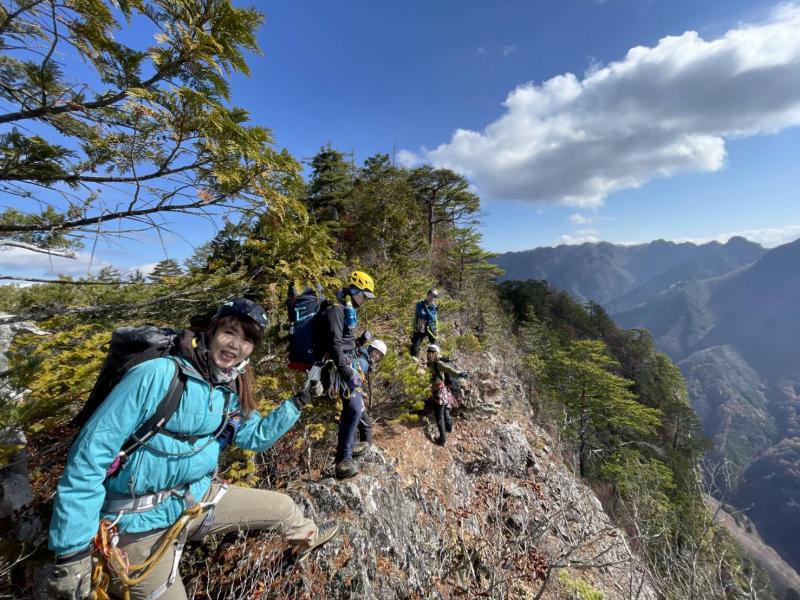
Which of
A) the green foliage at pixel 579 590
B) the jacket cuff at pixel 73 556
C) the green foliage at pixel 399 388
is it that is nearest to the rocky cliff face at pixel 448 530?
the green foliage at pixel 579 590

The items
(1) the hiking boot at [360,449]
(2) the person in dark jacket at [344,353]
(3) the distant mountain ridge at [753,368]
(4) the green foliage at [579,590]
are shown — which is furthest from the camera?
(3) the distant mountain ridge at [753,368]

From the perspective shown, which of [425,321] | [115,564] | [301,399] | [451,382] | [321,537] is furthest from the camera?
[425,321]

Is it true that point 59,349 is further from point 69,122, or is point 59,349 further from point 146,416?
point 146,416

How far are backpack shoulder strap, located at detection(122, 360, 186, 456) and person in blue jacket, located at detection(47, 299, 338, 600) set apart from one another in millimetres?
32

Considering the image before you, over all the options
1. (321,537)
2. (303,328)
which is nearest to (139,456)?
(321,537)

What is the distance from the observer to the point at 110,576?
1.75 m

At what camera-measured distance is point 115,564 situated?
5.51ft

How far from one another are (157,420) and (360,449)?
3.05 meters

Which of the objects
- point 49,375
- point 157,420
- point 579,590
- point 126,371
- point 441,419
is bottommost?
point 579,590

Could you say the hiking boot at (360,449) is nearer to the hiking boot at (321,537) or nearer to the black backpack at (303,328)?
the hiking boot at (321,537)

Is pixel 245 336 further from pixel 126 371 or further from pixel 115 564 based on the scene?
pixel 115 564

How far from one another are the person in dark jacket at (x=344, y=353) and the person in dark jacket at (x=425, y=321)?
3.57 meters

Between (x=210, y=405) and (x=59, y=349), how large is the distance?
2.49m

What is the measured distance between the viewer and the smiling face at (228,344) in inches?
79.2
